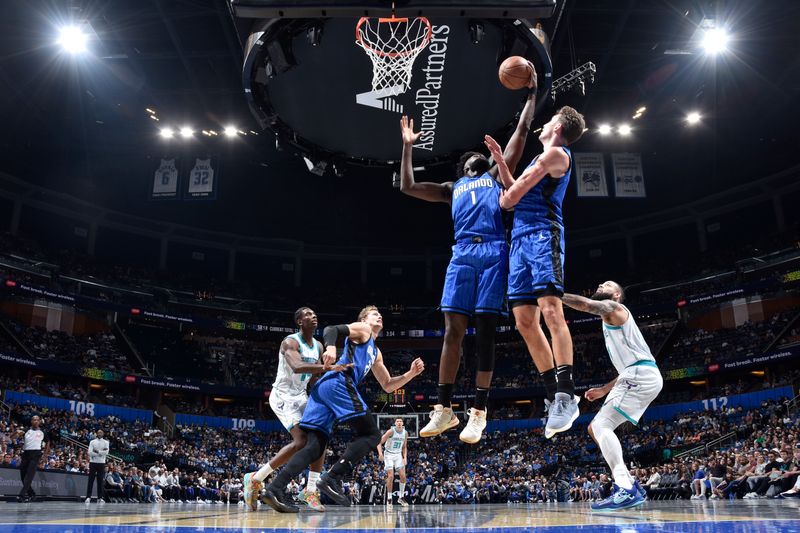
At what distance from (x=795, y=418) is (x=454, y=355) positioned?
19269 mm

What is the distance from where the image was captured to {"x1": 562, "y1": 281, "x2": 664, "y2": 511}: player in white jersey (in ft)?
18.0

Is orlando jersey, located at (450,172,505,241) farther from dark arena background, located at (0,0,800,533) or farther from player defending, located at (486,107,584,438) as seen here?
dark arena background, located at (0,0,800,533)

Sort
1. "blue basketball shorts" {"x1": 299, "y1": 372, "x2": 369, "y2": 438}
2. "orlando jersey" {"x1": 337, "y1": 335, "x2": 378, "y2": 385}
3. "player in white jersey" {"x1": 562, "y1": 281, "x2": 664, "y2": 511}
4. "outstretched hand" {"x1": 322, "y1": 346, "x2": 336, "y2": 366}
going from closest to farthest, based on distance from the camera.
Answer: "player in white jersey" {"x1": 562, "y1": 281, "x2": 664, "y2": 511} < "outstretched hand" {"x1": 322, "y1": 346, "x2": 336, "y2": 366} < "blue basketball shorts" {"x1": 299, "y1": 372, "x2": 369, "y2": 438} < "orlando jersey" {"x1": 337, "y1": 335, "x2": 378, "y2": 385}

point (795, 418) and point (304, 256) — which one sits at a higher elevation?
point (304, 256)

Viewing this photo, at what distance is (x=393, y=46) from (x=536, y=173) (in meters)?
7.59

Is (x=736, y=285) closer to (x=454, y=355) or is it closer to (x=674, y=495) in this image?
(x=674, y=495)

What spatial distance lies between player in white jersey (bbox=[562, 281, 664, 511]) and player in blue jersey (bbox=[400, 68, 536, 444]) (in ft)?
2.85

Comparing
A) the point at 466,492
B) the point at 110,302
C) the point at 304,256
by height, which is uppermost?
the point at 304,256

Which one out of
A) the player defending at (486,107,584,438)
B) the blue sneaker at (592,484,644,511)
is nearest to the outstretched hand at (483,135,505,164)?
the player defending at (486,107,584,438)

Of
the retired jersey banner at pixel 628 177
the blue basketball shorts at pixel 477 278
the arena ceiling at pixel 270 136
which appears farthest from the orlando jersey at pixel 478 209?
the retired jersey banner at pixel 628 177

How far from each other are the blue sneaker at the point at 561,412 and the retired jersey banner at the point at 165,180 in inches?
840

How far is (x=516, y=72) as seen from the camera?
5238 millimetres

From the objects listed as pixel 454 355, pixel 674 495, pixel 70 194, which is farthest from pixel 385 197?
pixel 454 355

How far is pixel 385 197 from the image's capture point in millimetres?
30188
